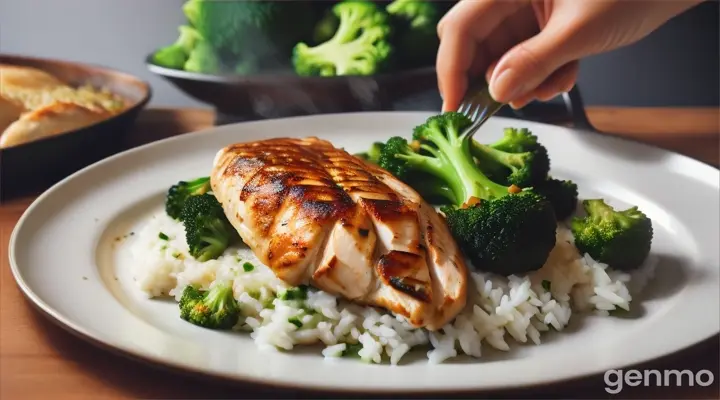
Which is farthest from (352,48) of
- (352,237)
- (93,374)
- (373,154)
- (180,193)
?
(93,374)

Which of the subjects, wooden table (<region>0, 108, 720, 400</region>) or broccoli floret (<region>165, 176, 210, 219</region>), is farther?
broccoli floret (<region>165, 176, 210, 219</region>)

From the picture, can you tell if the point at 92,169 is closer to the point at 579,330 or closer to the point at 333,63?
the point at 333,63

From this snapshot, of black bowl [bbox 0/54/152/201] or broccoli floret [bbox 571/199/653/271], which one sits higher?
black bowl [bbox 0/54/152/201]

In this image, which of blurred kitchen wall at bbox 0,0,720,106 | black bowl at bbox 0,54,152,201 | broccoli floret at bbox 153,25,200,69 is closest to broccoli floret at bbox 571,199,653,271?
black bowl at bbox 0,54,152,201

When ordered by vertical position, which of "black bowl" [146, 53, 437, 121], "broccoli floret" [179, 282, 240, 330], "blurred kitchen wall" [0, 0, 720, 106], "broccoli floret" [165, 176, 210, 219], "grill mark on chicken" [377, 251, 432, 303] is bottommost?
"blurred kitchen wall" [0, 0, 720, 106]

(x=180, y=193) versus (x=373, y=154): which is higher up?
(x=180, y=193)

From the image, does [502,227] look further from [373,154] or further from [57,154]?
[57,154]

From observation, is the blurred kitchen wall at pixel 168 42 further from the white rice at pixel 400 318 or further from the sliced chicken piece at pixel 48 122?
the white rice at pixel 400 318

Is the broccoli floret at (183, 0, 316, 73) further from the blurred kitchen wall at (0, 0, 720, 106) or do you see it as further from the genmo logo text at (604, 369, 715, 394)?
the genmo logo text at (604, 369, 715, 394)
